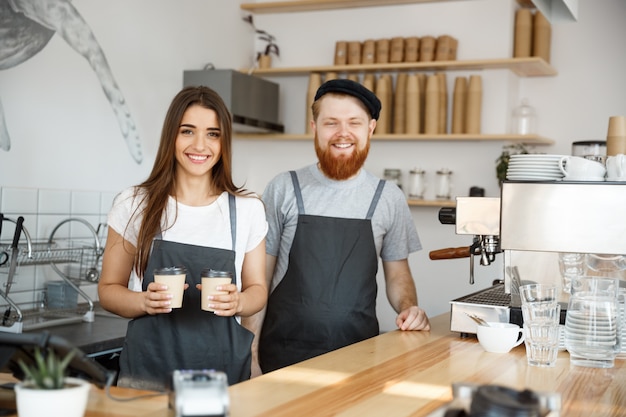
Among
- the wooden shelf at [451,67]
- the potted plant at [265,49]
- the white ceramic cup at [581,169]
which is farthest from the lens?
the potted plant at [265,49]

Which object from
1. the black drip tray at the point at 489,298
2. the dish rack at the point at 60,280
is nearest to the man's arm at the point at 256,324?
the black drip tray at the point at 489,298

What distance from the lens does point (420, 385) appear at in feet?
5.76

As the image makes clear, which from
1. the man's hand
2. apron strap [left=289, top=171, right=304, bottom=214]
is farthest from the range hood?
the man's hand

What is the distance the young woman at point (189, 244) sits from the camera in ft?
7.45

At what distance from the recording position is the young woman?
2.27m

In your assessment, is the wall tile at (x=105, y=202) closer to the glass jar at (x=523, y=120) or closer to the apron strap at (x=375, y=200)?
the apron strap at (x=375, y=200)

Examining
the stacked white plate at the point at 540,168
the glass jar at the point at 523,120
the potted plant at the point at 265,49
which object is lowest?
the stacked white plate at the point at 540,168

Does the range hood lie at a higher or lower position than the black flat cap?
higher

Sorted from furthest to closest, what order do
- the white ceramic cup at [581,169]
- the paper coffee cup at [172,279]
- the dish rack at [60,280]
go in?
the dish rack at [60,280], the white ceramic cup at [581,169], the paper coffee cup at [172,279]

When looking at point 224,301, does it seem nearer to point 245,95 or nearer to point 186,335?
point 186,335

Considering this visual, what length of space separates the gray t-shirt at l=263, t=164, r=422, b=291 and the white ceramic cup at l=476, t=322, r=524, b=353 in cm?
76

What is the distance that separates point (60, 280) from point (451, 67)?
2.72 m

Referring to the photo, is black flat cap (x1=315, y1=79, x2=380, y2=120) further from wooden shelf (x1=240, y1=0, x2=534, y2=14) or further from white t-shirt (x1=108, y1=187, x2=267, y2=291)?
wooden shelf (x1=240, y1=0, x2=534, y2=14)

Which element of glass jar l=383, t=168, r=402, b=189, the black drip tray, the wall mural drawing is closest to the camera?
the black drip tray
